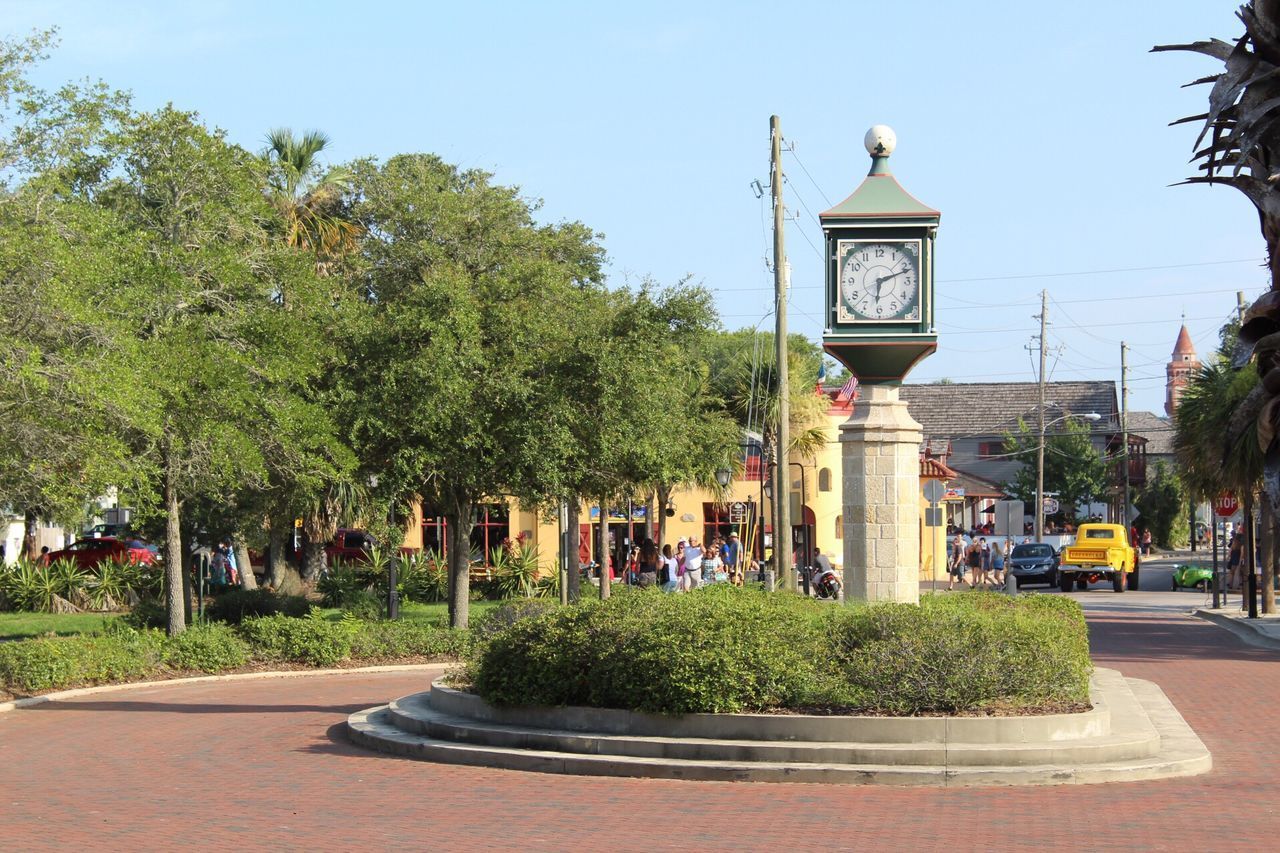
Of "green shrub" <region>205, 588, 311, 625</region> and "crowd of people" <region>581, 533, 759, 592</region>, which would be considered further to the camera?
"crowd of people" <region>581, 533, 759, 592</region>

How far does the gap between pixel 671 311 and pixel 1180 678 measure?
10379mm

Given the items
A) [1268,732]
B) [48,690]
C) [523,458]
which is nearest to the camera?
[1268,732]

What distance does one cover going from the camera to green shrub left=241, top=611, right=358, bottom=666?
2348 centimetres

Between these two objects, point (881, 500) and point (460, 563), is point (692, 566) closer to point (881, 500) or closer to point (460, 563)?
point (460, 563)

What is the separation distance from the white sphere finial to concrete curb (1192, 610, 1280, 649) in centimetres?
1430

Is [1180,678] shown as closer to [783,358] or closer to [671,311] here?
[671,311]

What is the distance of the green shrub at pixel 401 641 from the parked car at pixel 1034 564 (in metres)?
30.7

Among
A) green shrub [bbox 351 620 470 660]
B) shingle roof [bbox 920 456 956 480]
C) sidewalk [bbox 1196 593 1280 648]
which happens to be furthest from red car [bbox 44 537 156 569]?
sidewalk [bbox 1196 593 1280 648]

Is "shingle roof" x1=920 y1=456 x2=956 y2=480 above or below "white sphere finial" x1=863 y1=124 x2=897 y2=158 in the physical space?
below

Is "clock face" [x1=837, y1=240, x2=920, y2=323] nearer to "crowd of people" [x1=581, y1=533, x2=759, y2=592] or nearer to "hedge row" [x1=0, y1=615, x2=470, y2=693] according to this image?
"hedge row" [x1=0, y1=615, x2=470, y2=693]

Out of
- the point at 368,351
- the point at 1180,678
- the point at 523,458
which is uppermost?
the point at 368,351

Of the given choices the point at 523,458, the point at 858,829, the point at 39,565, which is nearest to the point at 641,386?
the point at 523,458

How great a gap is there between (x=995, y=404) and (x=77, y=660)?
3005 inches

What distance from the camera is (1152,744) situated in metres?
12.8
